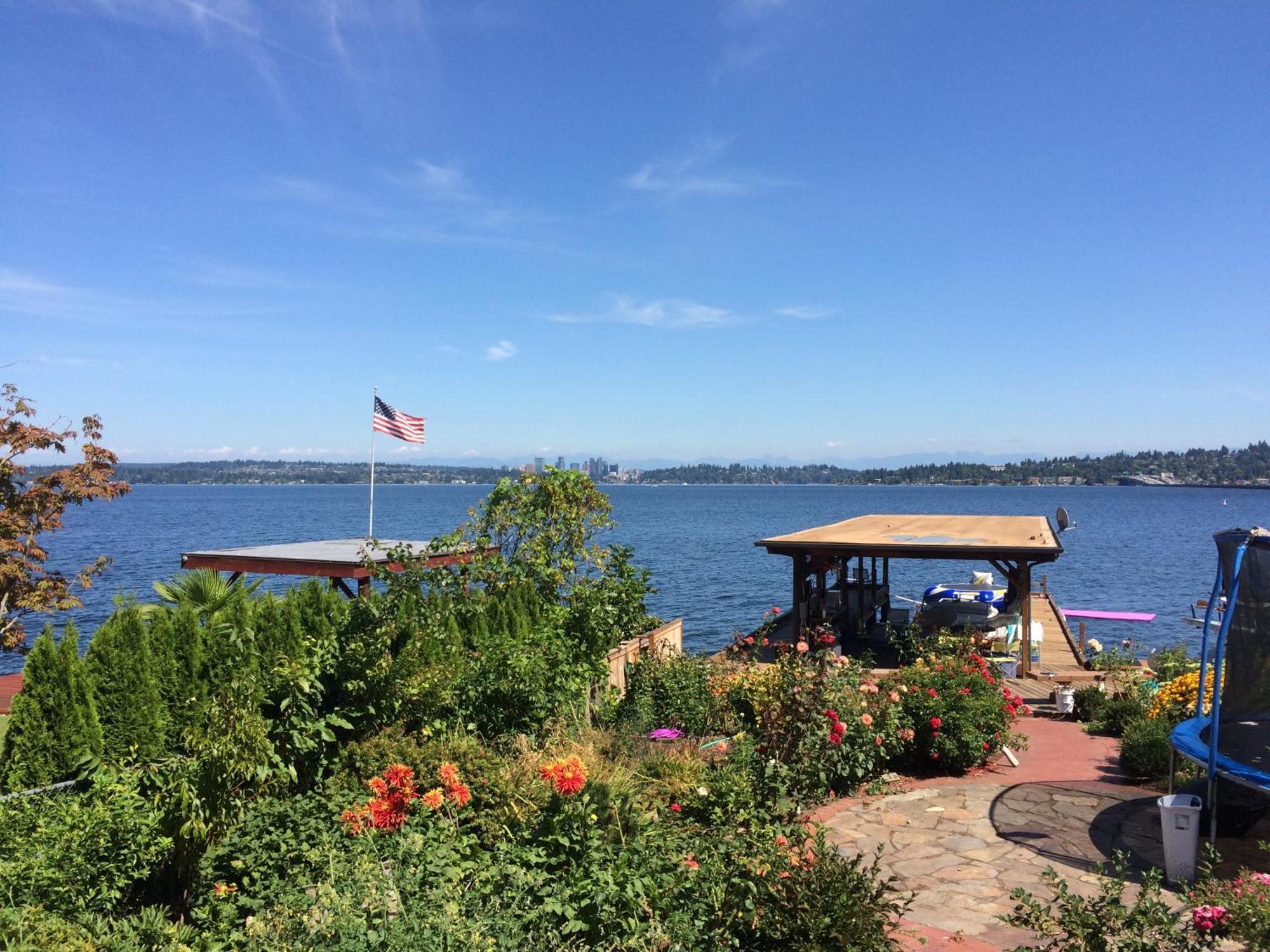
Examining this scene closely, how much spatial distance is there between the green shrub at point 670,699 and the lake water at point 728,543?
12.0 metres

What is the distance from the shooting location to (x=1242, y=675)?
577 cm

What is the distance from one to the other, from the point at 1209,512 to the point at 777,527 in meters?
67.7

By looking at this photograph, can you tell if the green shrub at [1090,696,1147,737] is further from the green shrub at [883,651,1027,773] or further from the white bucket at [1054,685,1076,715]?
the green shrub at [883,651,1027,773]

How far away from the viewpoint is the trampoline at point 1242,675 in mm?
5559

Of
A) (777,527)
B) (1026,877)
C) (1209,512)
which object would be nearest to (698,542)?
(777,527)

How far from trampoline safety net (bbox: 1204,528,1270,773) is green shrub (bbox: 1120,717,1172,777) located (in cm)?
170

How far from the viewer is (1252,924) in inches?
130

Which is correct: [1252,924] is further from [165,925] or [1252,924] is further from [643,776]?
[165,925]

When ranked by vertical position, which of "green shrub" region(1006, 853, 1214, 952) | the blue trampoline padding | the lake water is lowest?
the lake water

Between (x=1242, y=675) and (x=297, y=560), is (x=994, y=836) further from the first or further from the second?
(x=297, y=560)

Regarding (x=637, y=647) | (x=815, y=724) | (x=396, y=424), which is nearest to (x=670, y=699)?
(x=637, y=647)

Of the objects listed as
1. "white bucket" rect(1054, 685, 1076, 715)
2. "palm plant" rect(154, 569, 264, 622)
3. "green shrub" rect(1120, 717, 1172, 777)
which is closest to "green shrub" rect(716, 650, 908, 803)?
"green shrub" rect(1120, 717, 1172, 777)

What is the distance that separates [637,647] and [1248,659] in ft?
20.1

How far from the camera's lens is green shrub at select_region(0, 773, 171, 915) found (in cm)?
423
